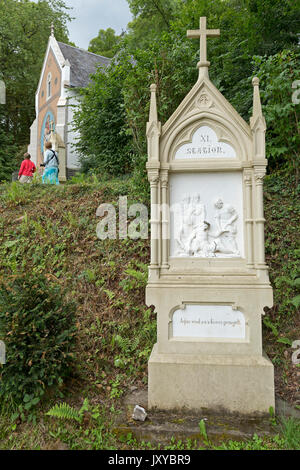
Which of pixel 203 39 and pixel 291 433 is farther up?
pixel 203 39

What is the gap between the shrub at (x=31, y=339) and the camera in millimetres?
3221

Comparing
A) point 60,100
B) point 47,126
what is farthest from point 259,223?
point 47,126

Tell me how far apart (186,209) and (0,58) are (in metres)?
24.8

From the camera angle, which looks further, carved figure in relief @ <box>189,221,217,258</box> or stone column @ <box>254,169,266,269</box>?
carved figure in relief @ <box>189,221,217,258</box>

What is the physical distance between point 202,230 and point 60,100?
19.1 m

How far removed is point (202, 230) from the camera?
3693 millimetres

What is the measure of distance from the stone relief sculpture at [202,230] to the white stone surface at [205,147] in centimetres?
48

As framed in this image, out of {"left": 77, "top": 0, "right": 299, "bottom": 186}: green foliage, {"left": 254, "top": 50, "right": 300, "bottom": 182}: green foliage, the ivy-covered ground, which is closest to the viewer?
the ivy-covered ground

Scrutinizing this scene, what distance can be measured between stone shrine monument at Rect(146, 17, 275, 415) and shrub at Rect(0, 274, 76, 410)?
1.02 m

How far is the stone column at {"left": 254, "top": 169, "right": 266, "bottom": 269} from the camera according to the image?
3.54m

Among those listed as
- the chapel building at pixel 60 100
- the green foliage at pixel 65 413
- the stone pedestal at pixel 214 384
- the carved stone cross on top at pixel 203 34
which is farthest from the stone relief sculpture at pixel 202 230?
the chapel building at pixel 60 100

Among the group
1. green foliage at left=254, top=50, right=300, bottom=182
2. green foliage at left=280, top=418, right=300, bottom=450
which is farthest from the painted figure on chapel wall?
green foliage at left=280, top=418, right=300, bottom=450

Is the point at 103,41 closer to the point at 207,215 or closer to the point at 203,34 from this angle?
the point at 203,34

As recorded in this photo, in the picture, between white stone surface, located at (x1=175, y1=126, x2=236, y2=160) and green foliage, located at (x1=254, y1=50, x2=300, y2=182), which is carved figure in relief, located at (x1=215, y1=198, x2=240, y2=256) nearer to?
white stone surface, located at (x1=175, y1=126, x2=236, y2=160)
